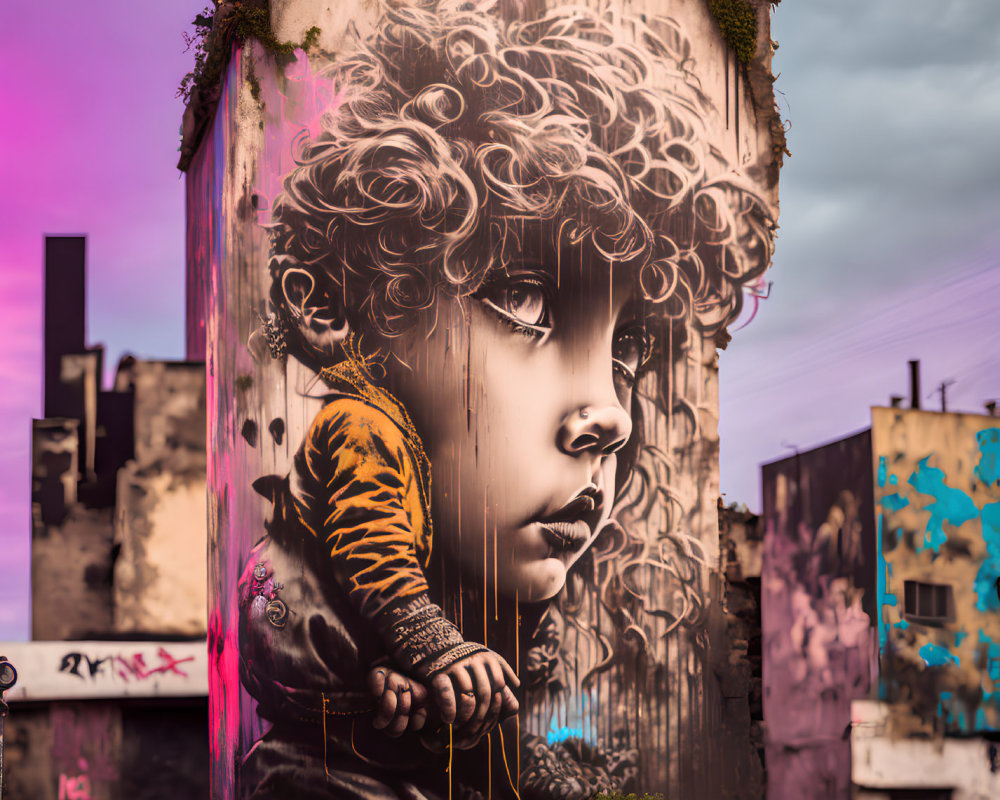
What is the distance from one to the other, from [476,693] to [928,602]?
6.69 meters

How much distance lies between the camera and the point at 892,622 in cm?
1622

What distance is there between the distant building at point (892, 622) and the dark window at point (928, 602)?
0.06 ft

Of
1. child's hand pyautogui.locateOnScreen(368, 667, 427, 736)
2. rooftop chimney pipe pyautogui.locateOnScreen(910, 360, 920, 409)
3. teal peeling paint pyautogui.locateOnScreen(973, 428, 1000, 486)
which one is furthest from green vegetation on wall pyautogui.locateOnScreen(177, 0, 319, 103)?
rooftop chimney pipe pyautogui.locateOnScreen(910, 360, 920, 409)

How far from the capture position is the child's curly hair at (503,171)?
1455 centimetres

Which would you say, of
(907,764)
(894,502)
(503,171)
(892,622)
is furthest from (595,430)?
(907,764)

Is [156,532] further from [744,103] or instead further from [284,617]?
[744,103]

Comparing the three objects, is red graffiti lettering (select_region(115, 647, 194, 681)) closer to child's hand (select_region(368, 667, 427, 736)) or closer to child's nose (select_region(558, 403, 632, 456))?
child's hand (select_region(368, 667, 427, 736))

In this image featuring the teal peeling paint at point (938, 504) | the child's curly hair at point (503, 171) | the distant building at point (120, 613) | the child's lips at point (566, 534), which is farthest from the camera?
the teal peeling paint at point (938, 504)

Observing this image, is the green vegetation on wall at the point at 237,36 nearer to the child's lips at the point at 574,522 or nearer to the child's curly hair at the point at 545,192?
the child's curly hair at the point at 545,192

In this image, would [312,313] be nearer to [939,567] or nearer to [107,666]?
[107,666]

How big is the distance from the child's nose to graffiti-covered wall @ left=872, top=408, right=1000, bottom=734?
391 centimetres

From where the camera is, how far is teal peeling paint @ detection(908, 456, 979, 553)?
16.6 meters

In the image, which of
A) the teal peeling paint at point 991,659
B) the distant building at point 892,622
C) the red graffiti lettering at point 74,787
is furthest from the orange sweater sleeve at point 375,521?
the teal peeling paint at point 991,659

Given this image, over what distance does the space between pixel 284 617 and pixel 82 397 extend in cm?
555
